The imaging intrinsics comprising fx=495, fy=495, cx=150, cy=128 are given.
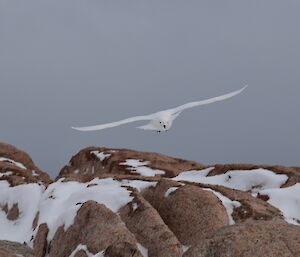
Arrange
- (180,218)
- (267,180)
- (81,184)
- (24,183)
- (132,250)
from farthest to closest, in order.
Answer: (24,183), (267,180), (81,184), (180,218), (132,250)

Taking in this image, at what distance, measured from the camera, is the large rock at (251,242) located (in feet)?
43.9

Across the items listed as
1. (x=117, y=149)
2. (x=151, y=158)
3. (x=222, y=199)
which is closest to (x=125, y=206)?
(x=222, y=199)

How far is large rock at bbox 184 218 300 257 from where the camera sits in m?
13.4

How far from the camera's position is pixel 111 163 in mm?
63344

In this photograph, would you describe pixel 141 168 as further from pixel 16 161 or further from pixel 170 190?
pixel 170 190

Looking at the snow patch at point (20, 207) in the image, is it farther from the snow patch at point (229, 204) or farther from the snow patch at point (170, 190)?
the snow patch at point (229, 204)

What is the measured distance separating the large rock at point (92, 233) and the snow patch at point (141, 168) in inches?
1184

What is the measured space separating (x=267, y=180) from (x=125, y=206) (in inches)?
776

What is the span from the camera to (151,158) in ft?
227

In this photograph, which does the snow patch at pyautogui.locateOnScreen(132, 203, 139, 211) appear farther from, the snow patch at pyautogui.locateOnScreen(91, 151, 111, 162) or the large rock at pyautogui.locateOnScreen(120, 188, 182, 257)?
the snow patch at pyautogui.locateOnScreen(91, 151, 111, 162)

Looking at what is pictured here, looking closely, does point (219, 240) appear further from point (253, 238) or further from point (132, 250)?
point (132, 250)

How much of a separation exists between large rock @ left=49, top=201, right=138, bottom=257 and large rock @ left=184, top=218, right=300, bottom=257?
11.5m

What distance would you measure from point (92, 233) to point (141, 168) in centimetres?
3561

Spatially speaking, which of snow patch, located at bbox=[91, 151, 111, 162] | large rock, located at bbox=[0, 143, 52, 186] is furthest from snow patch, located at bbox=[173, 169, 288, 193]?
large rock, located at bbox=[0, 143, 52, 186]
